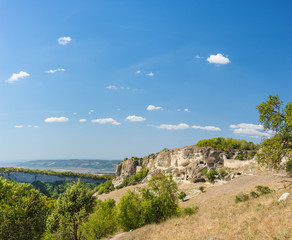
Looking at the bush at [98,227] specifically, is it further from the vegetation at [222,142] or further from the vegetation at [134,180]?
the vegetation at [222,142]

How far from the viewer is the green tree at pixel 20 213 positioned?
63.3 ft

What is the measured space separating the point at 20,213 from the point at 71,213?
6410mm

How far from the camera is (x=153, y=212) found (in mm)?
23516

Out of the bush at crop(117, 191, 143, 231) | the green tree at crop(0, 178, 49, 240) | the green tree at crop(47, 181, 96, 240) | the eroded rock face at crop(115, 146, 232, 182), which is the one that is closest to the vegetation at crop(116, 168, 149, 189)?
the eroded rock face at crop(115, 146, 232, 182)

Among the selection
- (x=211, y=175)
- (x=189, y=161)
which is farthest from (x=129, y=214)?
(x=189, y=161)

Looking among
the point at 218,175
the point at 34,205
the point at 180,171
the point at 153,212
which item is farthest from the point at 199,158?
the point at 34,205

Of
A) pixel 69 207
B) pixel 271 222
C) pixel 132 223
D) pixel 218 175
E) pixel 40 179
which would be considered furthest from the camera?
pixel 40 179

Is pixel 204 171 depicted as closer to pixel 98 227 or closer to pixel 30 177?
pixel 98 227

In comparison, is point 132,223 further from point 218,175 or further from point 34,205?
point 218,175

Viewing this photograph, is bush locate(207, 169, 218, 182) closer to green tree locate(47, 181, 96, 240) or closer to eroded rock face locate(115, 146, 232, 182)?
eroded rock face locate(115, 146, 232, 182)

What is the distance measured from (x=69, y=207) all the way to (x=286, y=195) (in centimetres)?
2605

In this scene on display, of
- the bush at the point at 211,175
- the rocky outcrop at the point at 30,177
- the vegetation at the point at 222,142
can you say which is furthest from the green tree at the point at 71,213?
the rocky outcrop at the point at 30,177

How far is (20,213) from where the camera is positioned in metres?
21.1

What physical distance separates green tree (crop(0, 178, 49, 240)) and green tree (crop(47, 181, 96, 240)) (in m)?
1.62
